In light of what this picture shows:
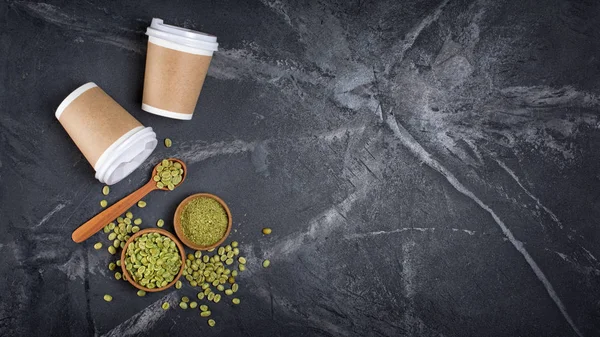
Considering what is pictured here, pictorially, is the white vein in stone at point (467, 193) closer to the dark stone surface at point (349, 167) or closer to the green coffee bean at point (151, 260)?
the dark stone surface at point (349, 167)

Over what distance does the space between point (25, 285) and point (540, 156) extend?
6.79 feet

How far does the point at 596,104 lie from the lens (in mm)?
2564

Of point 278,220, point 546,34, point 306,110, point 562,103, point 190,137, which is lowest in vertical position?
point 278,220

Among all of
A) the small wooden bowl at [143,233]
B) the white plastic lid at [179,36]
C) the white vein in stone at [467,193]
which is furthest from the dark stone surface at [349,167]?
the white plastic lid at [179,36]

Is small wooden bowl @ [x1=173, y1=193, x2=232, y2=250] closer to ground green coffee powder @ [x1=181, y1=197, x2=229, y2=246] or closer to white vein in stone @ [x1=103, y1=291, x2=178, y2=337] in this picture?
ground green coffee powder @ [x1=181, y1=197, x2=229, y2=246]

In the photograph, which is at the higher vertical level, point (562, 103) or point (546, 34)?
point (546, 34)

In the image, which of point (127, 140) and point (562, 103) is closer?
point (127, 140)

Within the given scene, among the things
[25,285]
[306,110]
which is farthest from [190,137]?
[25,285]

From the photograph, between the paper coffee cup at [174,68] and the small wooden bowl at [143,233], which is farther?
the small wooden bowl at [143,233]

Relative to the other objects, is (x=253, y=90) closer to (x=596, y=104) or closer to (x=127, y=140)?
(x=127, y=140)

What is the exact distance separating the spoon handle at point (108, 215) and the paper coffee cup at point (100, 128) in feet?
0.50

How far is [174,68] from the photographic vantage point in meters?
2.22

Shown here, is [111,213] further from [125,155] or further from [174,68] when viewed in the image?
[174,68]

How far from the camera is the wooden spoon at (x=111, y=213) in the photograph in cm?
240
